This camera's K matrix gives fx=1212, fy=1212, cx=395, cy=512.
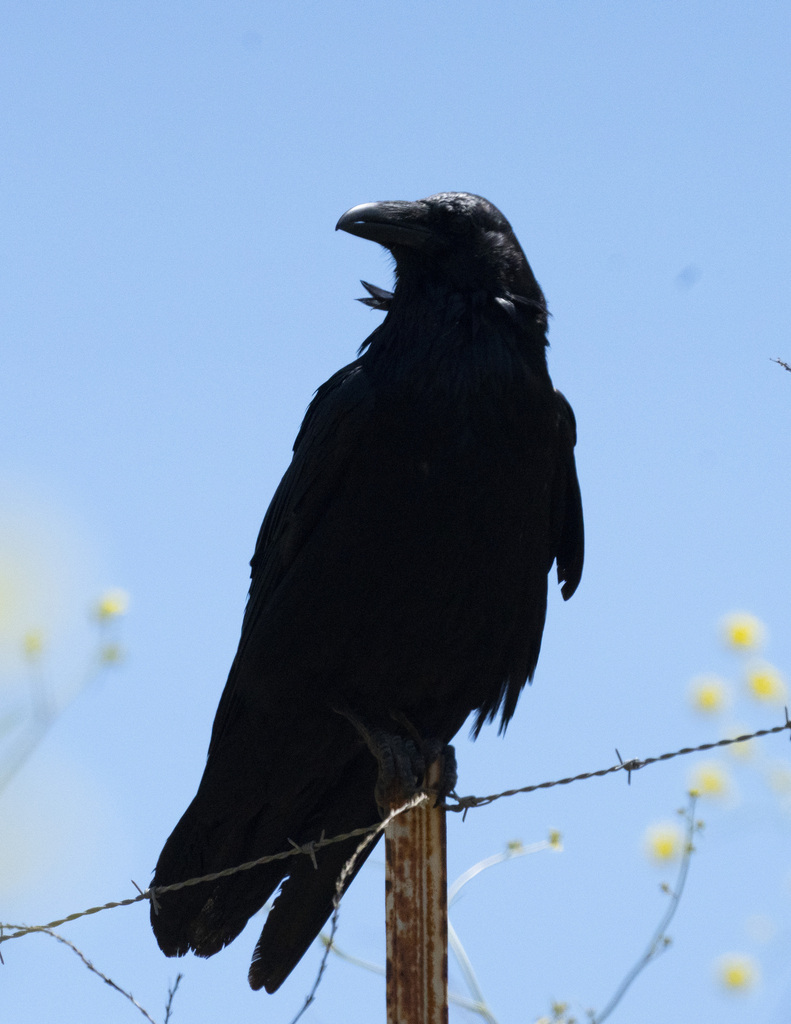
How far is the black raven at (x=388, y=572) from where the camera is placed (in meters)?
3.84

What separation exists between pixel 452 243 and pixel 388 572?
1.26 m

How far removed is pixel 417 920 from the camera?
9.38ft

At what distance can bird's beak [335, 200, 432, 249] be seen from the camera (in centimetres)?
430

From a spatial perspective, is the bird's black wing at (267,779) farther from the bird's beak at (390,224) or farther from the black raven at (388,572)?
the bird's beak at (390,224)

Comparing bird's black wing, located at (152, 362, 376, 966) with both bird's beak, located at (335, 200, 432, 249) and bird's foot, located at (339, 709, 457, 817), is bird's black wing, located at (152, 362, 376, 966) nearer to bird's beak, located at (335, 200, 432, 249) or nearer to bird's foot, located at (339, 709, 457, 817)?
bird's foot, located at (339, 709, 457, 817)

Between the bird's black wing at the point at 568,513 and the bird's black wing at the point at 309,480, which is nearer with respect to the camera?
the bird's black wing at the point at 309,480

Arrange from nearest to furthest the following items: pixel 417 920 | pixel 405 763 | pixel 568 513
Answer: pixel 417 920 < pixel 405 763 < pixel 568 513

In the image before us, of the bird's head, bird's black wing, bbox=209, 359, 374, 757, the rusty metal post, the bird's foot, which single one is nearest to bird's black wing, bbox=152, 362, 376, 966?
bird's black wing, bbox=209, 359, 374, 757

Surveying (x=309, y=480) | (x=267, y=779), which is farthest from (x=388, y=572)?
(x=267, y=779)

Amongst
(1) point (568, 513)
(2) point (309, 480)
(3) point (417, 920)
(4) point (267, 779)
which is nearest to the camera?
(3) point (417, 920)

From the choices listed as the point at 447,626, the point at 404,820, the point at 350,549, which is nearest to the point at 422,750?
the point at 447,626

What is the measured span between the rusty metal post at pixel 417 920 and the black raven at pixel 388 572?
35.9 inches

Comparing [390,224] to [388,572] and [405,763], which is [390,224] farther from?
[405,763]

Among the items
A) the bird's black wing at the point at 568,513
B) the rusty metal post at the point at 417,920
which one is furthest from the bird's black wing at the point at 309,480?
the rusty metal post at the point at 417,920
